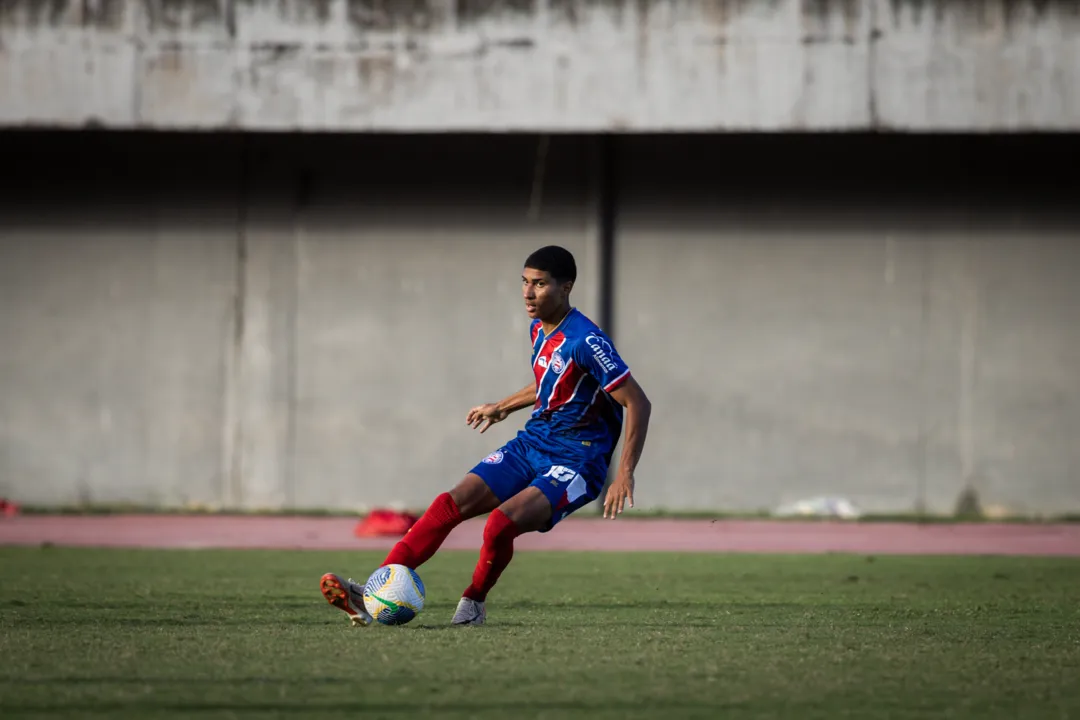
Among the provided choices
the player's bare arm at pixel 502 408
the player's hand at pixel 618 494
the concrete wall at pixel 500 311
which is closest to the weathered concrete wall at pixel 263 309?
the concrete wall at pixel 500 311

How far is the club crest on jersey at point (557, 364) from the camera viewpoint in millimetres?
7516

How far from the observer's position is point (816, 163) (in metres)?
17.6

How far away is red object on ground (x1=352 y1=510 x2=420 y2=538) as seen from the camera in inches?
587

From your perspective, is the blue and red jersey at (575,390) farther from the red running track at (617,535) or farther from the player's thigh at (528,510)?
the red running track at (617,535)

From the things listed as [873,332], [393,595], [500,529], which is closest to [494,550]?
[500,529]

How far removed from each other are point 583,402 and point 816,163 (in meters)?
10.7

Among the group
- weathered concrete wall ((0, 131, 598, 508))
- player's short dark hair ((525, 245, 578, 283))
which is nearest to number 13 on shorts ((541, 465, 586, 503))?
player's short dark hair ((525, 245, 578, 283))

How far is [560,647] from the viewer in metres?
6.72

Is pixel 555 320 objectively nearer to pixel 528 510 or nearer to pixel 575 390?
pixel 575 390

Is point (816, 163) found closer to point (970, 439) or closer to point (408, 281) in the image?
point (970, 439)

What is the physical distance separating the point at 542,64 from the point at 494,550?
31.9 ft

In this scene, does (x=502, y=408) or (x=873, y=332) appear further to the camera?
(x=873, y=332)

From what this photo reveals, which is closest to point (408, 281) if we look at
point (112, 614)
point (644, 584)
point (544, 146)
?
point (544, 146)

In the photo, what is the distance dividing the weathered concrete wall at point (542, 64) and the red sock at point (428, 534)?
30.9 feet
